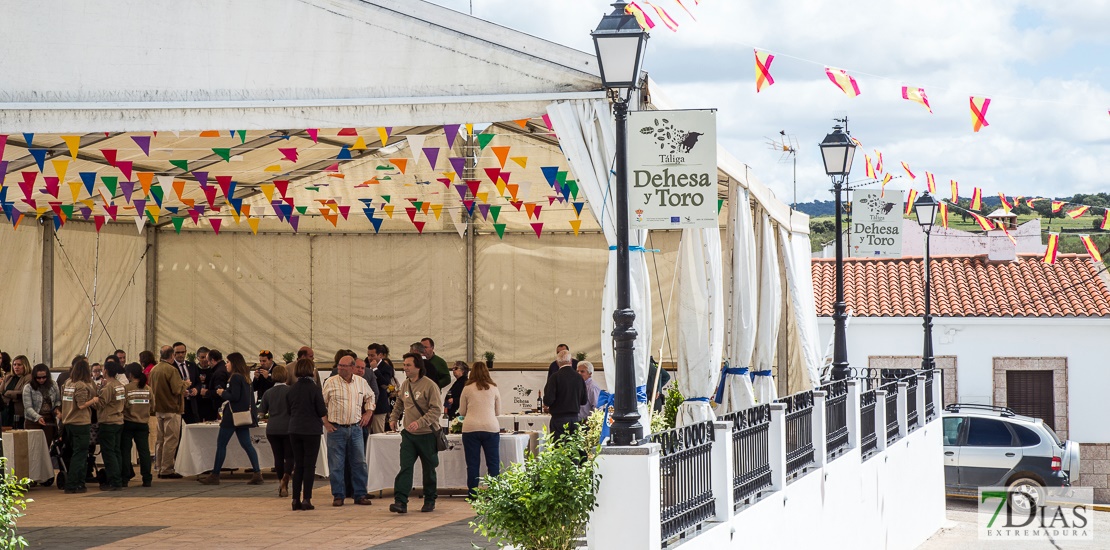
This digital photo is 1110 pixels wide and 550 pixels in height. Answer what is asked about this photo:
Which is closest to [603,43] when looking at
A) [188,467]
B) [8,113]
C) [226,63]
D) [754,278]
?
[226,63]

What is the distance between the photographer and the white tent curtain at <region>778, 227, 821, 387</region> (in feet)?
50.7

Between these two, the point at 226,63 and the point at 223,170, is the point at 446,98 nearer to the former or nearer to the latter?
the point at 226,63

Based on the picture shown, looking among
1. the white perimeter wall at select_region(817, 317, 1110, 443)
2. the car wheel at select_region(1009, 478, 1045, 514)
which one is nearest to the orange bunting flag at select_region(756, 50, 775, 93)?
the car wheel at select_region(1009, 478, 1045, 514)

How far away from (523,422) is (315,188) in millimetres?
5771

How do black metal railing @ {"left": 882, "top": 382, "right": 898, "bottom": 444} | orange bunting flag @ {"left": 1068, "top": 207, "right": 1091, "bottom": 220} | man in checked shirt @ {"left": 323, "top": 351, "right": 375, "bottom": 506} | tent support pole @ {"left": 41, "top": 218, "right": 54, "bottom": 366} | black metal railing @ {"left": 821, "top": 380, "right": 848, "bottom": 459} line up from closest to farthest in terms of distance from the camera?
man in checked shirt @ {"left": 323, "top": 351, "right": 375, "bottom": 506} < black metal railing @ {"left": 821, "top": 380, "right": 848, "bottom": 459} < black metal railing @ {"left": 882, "top": 382, "right": 898, "bottom": 444} < orange bunting flag @ {"left": 1068, "top": 207, "right": 1091, "bottom": 220} < tent support pole @ {"left": 41, "top": 218, "right": 54, "bottom": 366}

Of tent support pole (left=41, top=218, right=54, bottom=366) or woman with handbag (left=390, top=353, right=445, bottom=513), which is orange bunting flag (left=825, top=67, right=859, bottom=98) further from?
tent support pole (left=41, top=218, right=54, bottom=366)

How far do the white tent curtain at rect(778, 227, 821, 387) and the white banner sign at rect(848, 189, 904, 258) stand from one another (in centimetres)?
249

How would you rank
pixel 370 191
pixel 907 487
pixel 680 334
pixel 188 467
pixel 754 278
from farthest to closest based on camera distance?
pixel 370 191 → pixel 907 487 → pixel 188 467 → pixel 754 278 → pixel 680 334

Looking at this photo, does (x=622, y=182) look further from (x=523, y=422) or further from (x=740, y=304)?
(x=523, y=422)

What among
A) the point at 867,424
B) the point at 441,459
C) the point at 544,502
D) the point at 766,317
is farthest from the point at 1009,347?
the point at 544,502

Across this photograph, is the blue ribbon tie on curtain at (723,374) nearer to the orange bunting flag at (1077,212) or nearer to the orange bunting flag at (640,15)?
the orange bunting flag at (640,15)

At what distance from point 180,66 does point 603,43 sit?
4084mm

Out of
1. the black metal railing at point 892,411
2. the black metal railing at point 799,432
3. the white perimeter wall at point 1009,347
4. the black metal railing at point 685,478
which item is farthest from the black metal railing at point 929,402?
the black metal railing at point 685,478

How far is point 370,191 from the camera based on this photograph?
734 inches
